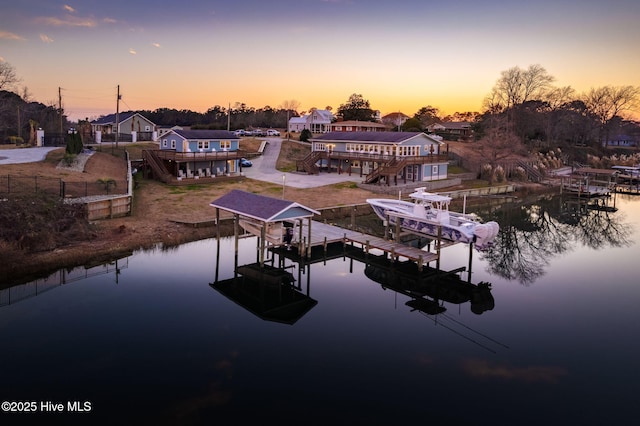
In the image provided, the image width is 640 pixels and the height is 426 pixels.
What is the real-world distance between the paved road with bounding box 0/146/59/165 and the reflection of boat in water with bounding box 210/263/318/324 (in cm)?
3197

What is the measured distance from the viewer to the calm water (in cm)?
1486

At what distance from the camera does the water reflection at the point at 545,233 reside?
32750 millimetres

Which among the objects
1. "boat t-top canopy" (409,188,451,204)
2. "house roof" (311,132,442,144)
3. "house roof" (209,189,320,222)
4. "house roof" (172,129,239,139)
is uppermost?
"house roof" (311,132,442,144)

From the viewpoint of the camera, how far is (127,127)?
249ft

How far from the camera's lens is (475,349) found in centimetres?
1933

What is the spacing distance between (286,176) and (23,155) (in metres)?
30.5

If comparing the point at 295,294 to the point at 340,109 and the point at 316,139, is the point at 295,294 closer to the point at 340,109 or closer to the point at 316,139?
the point at 316,139

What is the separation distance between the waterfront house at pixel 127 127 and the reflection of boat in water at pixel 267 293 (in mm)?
53225

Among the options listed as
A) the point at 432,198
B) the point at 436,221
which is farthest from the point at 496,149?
the point at 436,221

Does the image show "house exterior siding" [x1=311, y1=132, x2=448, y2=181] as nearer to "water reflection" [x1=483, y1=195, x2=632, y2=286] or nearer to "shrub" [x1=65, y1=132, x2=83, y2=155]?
"water reflection" [x1=483, y1=195, x2=632, y2=286]

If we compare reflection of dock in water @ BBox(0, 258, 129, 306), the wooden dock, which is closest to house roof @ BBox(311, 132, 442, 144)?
the wooden dock

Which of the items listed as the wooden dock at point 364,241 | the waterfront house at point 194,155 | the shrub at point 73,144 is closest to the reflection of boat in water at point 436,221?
the wooden dock at point 364,241

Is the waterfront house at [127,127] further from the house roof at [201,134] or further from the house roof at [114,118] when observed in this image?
the house roof at [201,134]

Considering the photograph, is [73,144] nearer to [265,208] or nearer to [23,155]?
[23,155]
